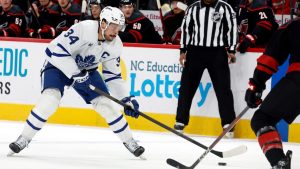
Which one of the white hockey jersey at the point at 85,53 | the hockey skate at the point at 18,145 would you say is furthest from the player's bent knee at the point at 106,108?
the hockey skate at the point at 18,145

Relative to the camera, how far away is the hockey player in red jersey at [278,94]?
16.3 feet

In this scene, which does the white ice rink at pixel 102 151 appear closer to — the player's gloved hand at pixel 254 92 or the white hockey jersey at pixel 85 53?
the white hockey jersey at pixel 85 53

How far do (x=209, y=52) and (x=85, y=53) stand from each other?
187cm

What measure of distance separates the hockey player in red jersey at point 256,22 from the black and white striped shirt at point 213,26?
235mm

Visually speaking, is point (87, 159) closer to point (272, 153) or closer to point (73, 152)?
point (73, 152)

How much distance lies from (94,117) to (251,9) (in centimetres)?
186

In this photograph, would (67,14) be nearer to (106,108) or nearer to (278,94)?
(106,108)

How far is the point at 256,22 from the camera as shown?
27.9 feet

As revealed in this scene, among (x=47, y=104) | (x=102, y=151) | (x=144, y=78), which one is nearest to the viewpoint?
(x=47, y=104)

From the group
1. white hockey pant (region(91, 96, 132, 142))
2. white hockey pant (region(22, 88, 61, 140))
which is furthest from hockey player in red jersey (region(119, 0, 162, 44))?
white hockey pant (region(22, 88, 61, 140))

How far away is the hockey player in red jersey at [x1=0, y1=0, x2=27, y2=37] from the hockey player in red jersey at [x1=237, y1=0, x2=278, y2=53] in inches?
103

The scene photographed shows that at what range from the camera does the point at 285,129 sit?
7.72 meters

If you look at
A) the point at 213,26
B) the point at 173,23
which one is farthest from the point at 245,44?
the point at 173,23

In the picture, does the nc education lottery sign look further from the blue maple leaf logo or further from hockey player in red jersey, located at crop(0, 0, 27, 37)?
the blue maple leaf logo
